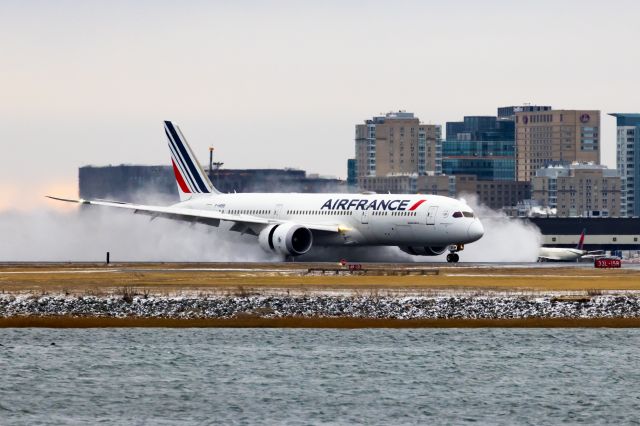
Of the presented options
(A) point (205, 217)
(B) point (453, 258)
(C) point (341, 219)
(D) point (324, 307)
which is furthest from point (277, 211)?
(D) point (324, 307)

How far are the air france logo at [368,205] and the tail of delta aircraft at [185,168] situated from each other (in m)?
18.9

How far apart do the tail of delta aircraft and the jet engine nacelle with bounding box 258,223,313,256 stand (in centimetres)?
1956

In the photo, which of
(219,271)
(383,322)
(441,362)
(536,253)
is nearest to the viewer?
(441,362)

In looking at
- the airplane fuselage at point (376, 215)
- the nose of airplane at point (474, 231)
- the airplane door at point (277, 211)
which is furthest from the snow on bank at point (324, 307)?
the airplane door at point (277, 211)

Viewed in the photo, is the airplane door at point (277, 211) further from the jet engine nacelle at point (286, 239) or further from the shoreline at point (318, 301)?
the shoreline at point (318, 301)

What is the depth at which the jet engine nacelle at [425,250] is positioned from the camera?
4931 inches

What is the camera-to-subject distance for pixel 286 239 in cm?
12144

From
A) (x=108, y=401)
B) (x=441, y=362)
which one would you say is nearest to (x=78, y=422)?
(x=108, y=401)

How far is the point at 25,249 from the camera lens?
465 feet

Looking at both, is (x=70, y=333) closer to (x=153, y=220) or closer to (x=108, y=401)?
(x=108, y=401)

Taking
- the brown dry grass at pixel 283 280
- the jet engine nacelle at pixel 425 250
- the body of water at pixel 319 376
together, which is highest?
the jet engine nacelle at pixel 425 250

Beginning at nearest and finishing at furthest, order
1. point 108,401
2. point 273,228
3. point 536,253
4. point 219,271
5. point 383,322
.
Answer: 1. point 108,401
2. point 383,322
3. point 219,271
4. point 273,228
5. point 536,253

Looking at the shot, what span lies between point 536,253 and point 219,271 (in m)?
41.1

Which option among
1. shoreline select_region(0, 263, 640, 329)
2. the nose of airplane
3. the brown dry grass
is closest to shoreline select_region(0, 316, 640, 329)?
shoreline select_region(0, 263, 640, 329)
